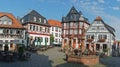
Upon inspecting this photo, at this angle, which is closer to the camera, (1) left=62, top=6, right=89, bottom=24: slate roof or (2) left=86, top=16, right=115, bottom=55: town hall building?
(2) left=86, top=16, right=115, bottom=55: town hall building

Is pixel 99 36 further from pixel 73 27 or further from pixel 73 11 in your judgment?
pixel 73 11

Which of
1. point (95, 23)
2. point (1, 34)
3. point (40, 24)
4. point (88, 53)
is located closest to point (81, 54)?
point (88, 53)

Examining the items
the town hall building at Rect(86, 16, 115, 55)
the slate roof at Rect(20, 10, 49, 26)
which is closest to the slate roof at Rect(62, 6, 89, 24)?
the town hall building at Rect(86, 16, 115, 55)

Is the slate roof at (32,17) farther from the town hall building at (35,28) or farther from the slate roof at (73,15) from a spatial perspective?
the slate roof at (73,15)

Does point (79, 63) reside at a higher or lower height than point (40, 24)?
lower

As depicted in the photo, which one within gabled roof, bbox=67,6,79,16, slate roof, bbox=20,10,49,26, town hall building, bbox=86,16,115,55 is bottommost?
town hall building, bbox=86,16,115,55

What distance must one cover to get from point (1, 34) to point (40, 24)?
15321 mm

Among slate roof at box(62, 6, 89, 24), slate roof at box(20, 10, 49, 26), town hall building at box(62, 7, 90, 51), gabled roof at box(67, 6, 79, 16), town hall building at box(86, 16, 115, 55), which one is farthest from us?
gabled roof at box(67, 6, 79, 16)

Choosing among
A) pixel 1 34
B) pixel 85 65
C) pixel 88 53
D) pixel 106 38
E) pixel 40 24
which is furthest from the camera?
pixel 40 24

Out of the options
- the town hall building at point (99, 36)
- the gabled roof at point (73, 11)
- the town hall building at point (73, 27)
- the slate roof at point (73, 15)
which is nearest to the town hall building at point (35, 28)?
the town hall building at point (73, 27)

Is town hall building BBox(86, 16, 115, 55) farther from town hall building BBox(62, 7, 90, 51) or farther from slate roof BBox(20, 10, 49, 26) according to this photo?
slate roof BBox(20, 10, 49, 26)

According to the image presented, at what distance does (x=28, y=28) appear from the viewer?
62.8m

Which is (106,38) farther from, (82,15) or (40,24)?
(40,24)

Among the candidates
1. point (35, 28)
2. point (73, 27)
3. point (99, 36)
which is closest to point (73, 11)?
point (73, 27)
